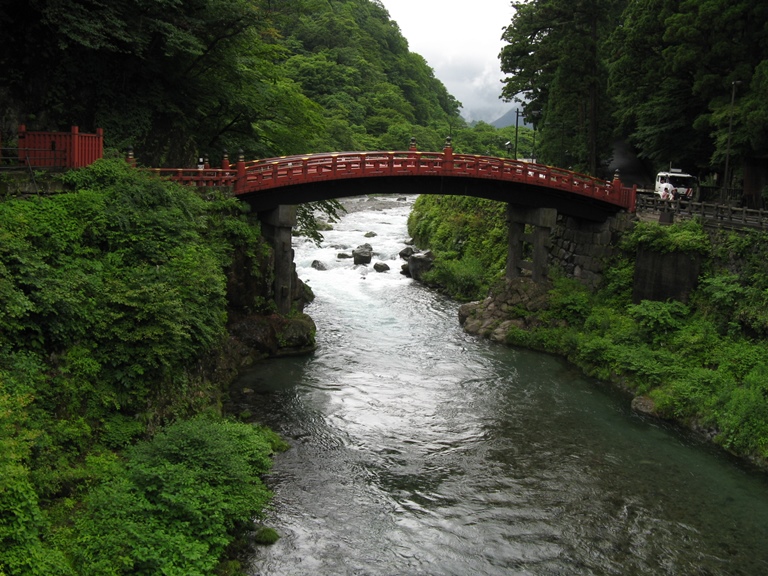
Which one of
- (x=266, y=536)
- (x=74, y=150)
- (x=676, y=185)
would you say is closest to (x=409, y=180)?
(x=74, y=150)

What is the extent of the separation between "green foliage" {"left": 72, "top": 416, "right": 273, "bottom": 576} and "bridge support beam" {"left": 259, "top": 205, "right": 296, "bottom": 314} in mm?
12562

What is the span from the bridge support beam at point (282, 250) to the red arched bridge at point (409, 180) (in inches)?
17.6

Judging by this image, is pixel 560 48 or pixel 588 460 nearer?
pixel 588 460

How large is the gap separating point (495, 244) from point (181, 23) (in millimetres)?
22538

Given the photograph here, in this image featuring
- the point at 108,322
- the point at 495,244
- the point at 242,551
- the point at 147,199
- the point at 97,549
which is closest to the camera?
the point at 97,549

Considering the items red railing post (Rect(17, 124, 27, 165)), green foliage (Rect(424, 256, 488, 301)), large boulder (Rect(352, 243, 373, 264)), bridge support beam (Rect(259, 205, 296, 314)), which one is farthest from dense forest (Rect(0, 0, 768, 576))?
large boulder (Rect(352, 243, 373, 264))

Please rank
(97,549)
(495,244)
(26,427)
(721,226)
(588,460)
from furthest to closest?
(495,244) < (721,226) < (588,460) < (26,427) < (97,549)

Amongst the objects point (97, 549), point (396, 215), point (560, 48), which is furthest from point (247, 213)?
point (396, 215)

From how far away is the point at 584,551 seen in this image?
15539 mm

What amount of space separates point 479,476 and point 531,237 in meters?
18.6

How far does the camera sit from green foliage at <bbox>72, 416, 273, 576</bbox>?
1266 centimetres

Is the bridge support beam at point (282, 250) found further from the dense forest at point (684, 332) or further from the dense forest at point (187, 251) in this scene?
the dense forest at point (684, 332)

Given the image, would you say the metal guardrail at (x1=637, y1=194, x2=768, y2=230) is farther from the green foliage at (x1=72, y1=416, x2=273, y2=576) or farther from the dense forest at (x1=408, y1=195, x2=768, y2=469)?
the green foliage at (x1=72, y1=416, x2=273, y2=576)

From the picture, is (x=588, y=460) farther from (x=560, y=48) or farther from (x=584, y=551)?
(x=560, y=48)
